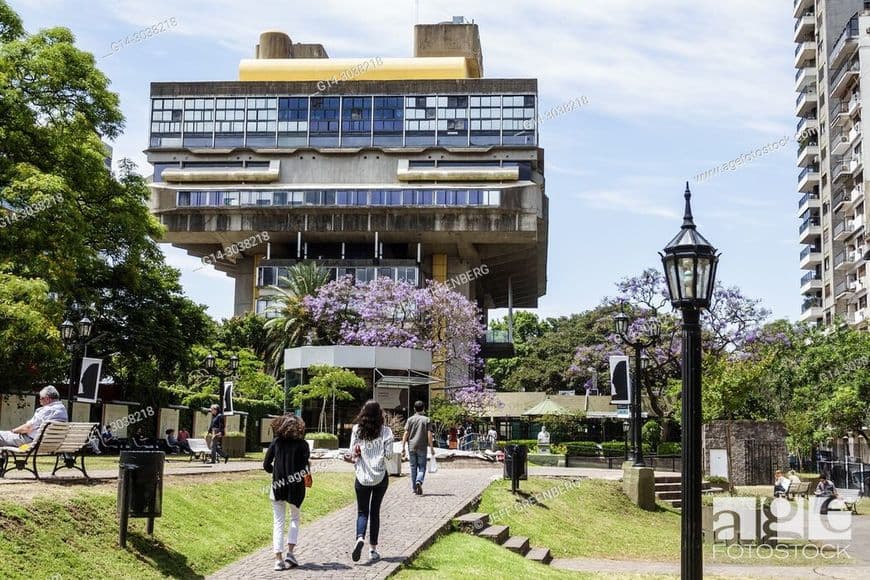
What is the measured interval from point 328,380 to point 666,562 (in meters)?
23.1

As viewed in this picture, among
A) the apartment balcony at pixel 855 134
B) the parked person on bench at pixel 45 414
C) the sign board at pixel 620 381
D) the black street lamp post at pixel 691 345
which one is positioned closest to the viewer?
the black street lamp post at pixel 691 345

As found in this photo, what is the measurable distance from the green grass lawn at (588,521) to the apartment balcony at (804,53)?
2296 inches

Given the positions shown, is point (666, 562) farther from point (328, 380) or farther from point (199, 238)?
point (199, 238)

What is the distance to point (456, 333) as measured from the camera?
54500 millimetres

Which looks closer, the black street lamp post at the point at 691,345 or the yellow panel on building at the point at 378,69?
the black street lamp post at the point at 691,345

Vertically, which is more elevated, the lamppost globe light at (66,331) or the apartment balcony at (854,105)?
the apartment balcony at (854,105)

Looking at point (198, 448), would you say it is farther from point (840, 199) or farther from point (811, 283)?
point (811, 283)

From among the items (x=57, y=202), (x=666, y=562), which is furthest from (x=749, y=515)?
(x=57, y=202)

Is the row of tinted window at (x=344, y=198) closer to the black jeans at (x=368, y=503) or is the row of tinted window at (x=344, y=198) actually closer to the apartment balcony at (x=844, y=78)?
the apartment balcony at (x=844, y=78)

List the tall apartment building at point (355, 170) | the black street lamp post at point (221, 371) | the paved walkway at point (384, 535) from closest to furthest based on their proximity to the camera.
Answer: the paved walkway at point (384, 535) → the black street lamp post at point (221, 371) → the tall apartment building at point (355, 170)

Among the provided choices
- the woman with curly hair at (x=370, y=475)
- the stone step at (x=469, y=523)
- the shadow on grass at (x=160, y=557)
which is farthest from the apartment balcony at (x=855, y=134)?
the shadow on grass at (x=160, y=557)

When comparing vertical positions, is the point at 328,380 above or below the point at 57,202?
below

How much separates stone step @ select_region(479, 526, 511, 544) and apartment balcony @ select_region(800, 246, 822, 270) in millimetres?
63067

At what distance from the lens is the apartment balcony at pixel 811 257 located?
238 ft
